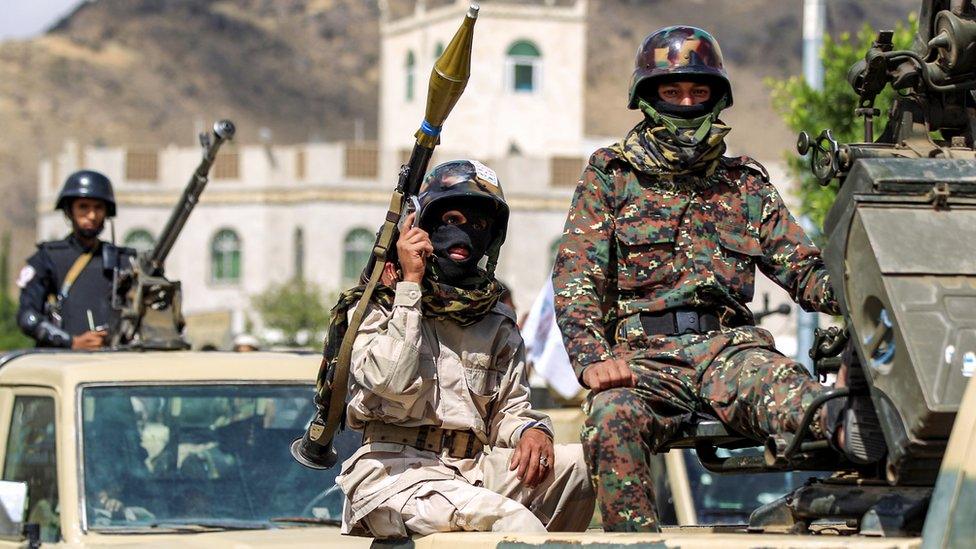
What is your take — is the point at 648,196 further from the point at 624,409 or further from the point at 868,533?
the point at 868,533

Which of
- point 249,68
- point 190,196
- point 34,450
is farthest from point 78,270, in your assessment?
point 249,68

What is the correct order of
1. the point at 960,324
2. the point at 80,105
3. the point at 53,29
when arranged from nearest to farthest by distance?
the point at 960,324
the point at 80,105
the point at 53,29

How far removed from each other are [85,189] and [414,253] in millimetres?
5279

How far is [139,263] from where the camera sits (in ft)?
33.5

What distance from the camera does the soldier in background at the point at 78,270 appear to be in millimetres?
10602

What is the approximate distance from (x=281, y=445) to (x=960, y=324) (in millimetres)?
3893

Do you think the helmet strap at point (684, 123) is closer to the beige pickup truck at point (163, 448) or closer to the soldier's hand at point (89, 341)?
the beige pickup truck at point (163, 448)

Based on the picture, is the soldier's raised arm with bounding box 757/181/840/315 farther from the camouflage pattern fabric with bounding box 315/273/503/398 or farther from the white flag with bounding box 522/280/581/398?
the white flag with bounding box 522/280/581/398

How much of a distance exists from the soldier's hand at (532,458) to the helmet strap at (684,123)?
969mm

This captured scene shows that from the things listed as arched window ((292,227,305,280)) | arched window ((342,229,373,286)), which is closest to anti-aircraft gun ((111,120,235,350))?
arched window ((342,229,373,286))

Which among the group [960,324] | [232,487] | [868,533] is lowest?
[232,487]

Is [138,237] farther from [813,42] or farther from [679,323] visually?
[679,323]

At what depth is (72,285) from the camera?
10617 millimetres

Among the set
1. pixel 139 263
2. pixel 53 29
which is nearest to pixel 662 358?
pixel 139 263
